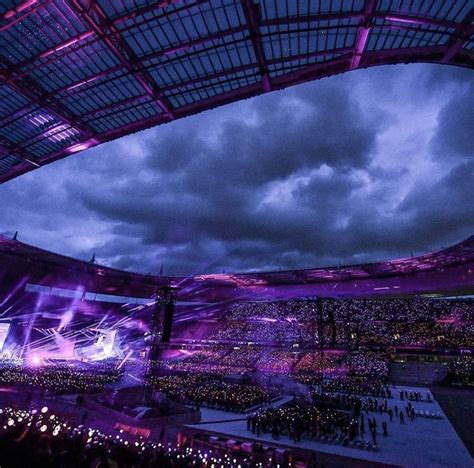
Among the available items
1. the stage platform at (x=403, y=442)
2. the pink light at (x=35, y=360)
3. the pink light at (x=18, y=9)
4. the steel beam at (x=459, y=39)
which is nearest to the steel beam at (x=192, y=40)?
the pink light at (x=18, y=9)

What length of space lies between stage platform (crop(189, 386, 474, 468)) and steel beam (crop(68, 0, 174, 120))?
1743 cm

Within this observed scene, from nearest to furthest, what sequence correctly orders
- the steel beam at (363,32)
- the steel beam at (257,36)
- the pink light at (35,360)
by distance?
the steel beam at (363,32), the steel beam at (257,36), the pink light at (35,360)

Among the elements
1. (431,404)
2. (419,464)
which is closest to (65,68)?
(419,464)

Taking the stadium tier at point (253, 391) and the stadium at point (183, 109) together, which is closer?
the stadium at point (183, 109)

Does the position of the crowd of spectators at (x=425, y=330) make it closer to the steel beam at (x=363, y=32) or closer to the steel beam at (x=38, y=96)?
the steel beam at (x=363, y=32)

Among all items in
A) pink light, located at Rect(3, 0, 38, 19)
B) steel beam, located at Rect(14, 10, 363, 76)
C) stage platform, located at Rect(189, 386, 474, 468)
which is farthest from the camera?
stage platform, located at Rect(189, 386, 474, 468)

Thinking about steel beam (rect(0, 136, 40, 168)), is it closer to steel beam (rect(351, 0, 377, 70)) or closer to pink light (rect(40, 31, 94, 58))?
pink light (rect(40, 31, 94, 58))

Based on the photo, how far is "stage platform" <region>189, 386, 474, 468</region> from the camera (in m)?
14.7

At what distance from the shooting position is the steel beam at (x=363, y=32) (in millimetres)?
8672

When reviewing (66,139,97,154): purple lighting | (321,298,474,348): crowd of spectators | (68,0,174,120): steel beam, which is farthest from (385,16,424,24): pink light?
(321,298,474,348): crowd of spectators

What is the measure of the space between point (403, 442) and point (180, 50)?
858 inches

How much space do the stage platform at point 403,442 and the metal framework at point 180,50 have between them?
16.7 metres

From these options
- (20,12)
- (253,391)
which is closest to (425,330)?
(253,391)

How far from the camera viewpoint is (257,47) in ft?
Answer: 33.4
